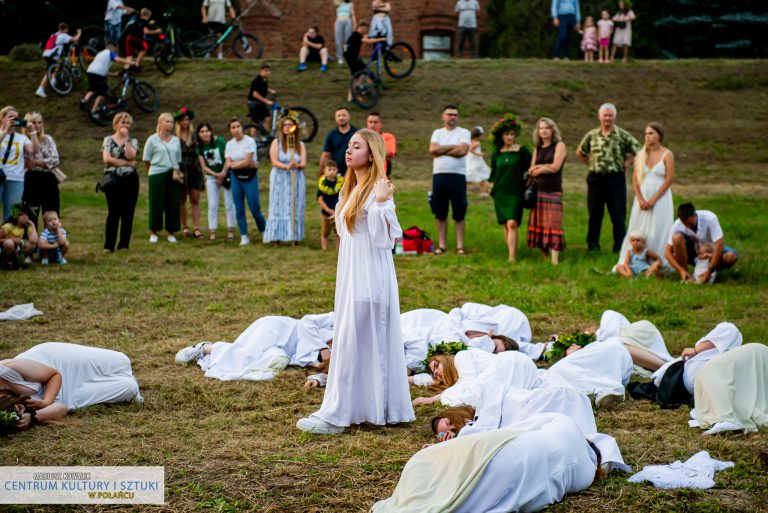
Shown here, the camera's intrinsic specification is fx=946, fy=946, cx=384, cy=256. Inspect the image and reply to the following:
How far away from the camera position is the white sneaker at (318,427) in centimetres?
646

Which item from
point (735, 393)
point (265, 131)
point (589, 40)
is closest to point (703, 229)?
point (735, 393)

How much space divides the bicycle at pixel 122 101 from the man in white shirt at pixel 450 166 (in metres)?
11.7

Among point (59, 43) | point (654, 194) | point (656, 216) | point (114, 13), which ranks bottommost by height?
point (656, 216)

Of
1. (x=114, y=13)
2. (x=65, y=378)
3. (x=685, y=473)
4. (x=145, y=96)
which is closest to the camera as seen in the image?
(x=685, y=473)

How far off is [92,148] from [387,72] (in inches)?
326

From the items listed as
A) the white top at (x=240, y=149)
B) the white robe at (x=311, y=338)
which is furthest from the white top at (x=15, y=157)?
the white robe at (x=311, y=338)

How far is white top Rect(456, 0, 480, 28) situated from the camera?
27.7m

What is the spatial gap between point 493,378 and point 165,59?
21.0 m

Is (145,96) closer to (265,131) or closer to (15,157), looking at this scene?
(265,131)

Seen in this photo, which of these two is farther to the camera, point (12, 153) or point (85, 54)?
point (85, 54)

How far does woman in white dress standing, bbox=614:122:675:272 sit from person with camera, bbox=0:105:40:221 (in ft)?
26.5

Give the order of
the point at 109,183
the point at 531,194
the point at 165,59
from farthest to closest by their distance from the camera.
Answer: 1. the point at 165,59
2. the point at 109,183
3. the point at 531,194

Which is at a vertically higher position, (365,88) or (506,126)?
(365,88)

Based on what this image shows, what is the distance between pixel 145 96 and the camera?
23.5m
